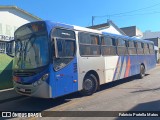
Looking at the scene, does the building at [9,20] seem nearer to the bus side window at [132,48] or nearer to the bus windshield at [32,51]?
the bus windshield at [32,51]

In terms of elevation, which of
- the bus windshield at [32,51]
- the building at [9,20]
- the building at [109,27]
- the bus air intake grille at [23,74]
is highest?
the building at [109,27]

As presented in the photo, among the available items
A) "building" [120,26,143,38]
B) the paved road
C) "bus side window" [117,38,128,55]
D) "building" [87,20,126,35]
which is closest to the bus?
the paved road

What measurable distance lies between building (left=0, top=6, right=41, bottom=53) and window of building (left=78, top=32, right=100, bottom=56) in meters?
8.91

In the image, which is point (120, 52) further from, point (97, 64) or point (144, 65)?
point (144, 65)

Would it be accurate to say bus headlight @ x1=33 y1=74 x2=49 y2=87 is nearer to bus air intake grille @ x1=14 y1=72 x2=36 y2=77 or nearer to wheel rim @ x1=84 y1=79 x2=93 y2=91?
bus air intake grille @ x1=14 y1=72 x2=36 y2=77

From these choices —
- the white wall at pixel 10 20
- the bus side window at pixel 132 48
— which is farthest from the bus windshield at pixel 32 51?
the white wall at pixel 10 20

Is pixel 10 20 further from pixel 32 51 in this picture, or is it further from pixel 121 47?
pixel 32 51

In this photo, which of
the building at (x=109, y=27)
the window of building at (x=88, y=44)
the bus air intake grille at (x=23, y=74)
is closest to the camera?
the bus air intake grille at (x=23, y=74)

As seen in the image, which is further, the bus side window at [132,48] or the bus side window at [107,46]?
the bus side window at [132,48]

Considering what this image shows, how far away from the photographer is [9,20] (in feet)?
62.2

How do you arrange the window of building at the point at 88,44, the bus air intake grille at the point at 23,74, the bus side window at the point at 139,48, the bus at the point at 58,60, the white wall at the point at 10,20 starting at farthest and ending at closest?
the white wall at the point at 10,20 → the bus side window at the point at 139,48 → the window of building at the point at 88,44 → the bus air intake grille at the point at 23,74 → the bus at the point at 58,60

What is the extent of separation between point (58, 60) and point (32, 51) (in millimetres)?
Answer: 1006

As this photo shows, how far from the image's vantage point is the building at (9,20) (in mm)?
18031

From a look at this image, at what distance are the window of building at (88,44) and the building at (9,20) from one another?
8.91 metres
